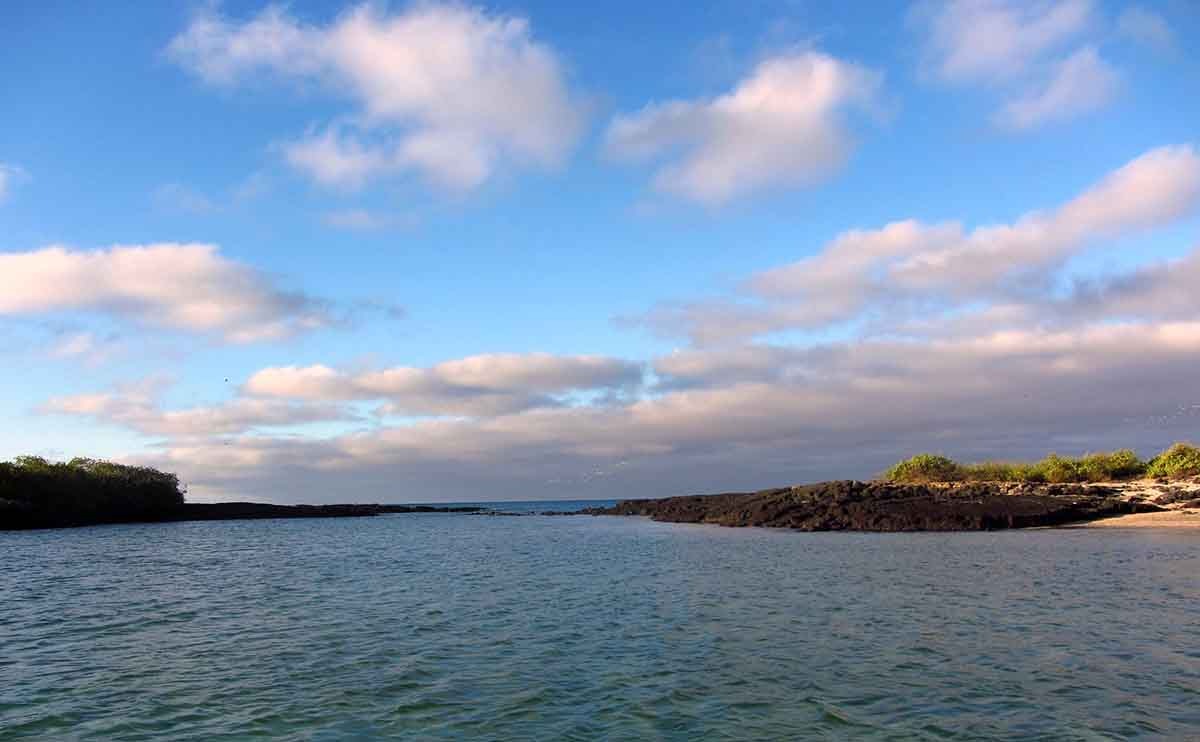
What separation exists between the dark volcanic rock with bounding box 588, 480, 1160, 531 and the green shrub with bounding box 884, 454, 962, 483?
17.6 ft

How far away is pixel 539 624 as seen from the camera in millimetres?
24219

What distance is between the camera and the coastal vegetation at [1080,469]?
6675cm

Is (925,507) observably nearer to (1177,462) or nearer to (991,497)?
(991,497)

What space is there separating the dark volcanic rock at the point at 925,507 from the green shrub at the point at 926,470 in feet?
17.6

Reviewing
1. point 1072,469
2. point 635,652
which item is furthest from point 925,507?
point 635,652

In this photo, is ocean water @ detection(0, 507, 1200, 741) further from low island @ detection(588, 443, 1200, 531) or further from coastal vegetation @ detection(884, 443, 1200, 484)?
coastal vegetation @ detection(884, 443, 1200, 484)

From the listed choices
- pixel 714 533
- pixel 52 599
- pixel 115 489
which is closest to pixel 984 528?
pixel 714 533

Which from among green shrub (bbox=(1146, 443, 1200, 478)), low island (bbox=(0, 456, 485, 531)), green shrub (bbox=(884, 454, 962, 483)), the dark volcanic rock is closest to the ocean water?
the dark volcanic rock

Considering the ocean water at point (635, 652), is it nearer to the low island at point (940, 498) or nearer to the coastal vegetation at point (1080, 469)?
the low island at point (940, 498)

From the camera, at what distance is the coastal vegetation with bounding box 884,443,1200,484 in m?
66.8

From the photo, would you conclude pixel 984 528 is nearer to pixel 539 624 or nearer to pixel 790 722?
pixel 539 624

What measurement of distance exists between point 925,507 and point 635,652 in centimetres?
4988

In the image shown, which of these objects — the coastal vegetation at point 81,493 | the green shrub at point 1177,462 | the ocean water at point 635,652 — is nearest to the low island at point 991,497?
the green shrub at point 1177,462

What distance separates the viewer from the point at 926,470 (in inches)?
3260
